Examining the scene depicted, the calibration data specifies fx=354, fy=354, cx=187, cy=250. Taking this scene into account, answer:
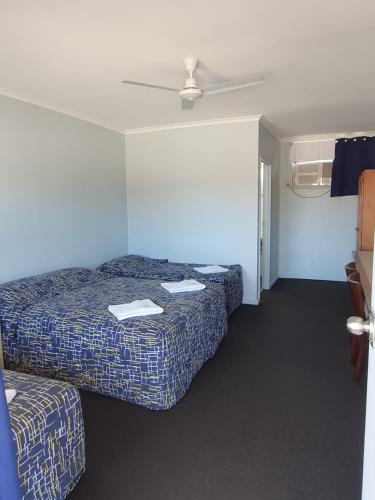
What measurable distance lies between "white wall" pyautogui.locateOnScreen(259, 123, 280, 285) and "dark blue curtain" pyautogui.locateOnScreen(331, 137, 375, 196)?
87 cm

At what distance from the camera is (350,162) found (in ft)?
17.7

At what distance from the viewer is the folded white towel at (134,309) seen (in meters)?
2.58

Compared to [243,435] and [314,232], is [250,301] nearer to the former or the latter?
[314,232]

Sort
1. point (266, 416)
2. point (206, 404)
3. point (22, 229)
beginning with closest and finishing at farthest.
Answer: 1. point (266, 416)
2. point (206, 404)
3. point (22, 229)

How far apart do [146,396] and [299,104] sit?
331 cm

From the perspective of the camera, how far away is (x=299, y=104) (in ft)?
12.6

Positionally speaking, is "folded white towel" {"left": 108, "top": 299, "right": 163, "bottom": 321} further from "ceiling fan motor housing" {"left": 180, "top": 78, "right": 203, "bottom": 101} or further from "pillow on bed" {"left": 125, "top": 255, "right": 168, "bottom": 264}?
"pillow on bed" {"left": 125, "top": 255, "right": 168, "bottom": 264}

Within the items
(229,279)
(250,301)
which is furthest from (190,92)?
(250,301)

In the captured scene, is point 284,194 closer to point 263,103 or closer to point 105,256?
point 263,103

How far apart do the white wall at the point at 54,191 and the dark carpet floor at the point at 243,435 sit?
1.69 metres

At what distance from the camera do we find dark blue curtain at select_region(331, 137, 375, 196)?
5.28 metres

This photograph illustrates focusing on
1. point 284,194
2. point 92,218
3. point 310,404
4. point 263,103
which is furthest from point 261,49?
point 284,194

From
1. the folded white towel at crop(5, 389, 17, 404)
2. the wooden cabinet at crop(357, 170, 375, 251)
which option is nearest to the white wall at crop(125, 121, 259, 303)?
the wooden cabinet at crop(357, 170, 375, 251)

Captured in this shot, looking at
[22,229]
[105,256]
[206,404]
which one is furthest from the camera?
[105,256]
